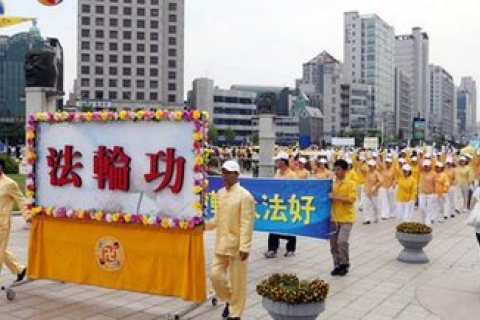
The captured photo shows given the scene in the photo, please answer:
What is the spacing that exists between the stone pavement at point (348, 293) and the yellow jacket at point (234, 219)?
41.2 inches

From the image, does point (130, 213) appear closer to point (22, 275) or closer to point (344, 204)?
point (22, 275)

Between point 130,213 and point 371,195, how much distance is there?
10.0 metres

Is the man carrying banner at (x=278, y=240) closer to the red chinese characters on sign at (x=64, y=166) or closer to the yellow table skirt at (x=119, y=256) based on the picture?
the yellow table skirt at (x=119, y=256)

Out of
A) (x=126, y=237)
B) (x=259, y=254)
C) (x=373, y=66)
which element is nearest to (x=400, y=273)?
(x=259, y=254)

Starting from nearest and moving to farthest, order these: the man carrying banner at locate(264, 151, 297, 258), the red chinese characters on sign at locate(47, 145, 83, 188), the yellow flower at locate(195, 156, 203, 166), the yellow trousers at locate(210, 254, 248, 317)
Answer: the yellow trousers at locate(210, 254, 248, 317)
the yellow flower at locate(195, 156, 203, 166)
the red chinese characters on sign at locate(47, 145, 83, 188)
the man carrying banner at locate(264, 151, 297, 258)

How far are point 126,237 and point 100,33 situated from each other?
101 metres

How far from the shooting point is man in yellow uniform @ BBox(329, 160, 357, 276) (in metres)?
9.08

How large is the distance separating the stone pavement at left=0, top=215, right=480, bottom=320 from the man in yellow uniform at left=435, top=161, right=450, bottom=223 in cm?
362

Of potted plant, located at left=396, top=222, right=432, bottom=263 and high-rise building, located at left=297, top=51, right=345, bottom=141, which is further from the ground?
high-rise building, located at left=297, top=51, right=345, bottom=141

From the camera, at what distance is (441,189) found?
15.5m

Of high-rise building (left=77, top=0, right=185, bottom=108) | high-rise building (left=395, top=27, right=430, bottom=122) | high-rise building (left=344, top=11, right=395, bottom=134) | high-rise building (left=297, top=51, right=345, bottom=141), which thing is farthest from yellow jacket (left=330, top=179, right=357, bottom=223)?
high-rise building (left=395, top=27, right=430, bottom=122)

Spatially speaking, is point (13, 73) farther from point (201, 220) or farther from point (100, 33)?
point (201, 220)

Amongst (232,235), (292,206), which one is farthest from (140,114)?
(292,206)

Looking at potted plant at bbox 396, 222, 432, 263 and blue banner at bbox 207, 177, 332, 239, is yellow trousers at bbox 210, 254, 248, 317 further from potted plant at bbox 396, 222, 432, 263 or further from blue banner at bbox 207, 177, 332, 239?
potted plant at bbox 396, 222, 432, 263
